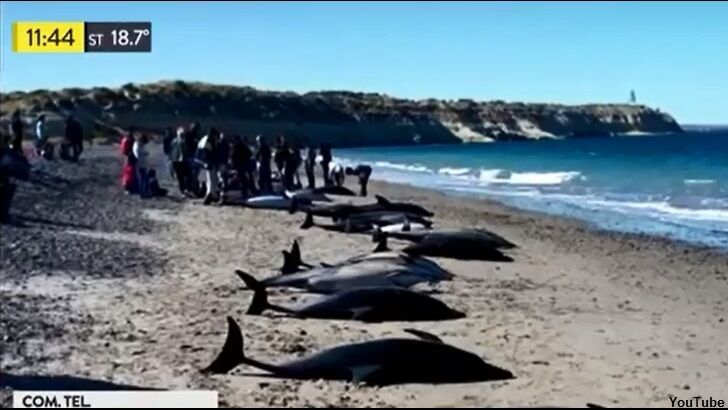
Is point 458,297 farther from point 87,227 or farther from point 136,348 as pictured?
point 87,227

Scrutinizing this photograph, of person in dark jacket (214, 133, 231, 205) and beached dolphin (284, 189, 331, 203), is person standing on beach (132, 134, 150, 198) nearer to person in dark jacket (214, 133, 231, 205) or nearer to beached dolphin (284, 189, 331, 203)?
person in dark jacket (214, 133, 231, 205)

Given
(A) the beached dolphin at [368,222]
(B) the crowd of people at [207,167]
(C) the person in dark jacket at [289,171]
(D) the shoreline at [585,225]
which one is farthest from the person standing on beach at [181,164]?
(D) the shoreline at [585,225]

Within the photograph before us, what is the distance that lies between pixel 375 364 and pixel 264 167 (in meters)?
22.1

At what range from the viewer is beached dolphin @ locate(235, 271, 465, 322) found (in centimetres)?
1282

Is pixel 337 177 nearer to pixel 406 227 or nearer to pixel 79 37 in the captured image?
pixel 406 227

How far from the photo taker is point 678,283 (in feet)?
61.2

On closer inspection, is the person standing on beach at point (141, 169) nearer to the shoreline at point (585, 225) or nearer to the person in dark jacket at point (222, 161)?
the person in dark jacket at point (222, 161)

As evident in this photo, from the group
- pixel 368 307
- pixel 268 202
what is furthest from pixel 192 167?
pixel 368 307

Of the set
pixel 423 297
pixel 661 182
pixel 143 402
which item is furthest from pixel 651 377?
pixel 661 182

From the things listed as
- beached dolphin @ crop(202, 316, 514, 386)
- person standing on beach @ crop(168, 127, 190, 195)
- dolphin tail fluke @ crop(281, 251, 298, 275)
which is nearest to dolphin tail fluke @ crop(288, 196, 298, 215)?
person standing on beach @ crop(168, 127, 190, 195)

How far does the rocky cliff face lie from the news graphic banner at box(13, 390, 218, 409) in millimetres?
47278

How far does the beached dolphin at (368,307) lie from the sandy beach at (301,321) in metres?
0.22

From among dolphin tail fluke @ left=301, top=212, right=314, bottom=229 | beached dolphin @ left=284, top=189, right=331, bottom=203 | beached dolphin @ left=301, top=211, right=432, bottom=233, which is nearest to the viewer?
beached dolphin @ left=301, top=211, right=432, bottom=233

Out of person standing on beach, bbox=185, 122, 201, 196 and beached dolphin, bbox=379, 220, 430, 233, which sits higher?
person standing on beach, bbox=185, 122, 201, 196
